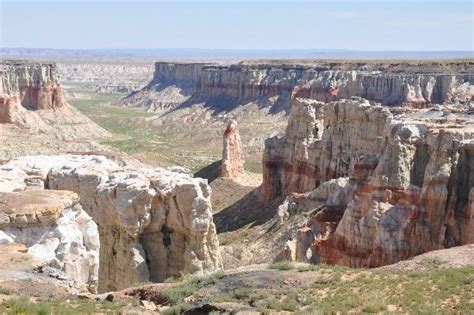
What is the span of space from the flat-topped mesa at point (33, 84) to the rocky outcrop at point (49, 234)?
8909 centimetres

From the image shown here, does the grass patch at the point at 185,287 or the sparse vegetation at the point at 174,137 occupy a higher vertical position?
the grass patch at the point at 185,287

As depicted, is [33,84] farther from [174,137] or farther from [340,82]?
[340,82]

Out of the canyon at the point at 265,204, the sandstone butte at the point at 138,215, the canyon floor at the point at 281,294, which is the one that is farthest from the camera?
the sandstone butte at the point at 138,215

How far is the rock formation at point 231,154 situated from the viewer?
218 feet

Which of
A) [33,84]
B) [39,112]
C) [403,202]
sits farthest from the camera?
[39,112]

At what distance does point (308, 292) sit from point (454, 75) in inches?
3667

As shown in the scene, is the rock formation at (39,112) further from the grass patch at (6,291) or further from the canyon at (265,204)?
the grass patch at (6,291)

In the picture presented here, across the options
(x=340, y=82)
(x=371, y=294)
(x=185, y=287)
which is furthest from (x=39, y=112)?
(x=371, y=294)

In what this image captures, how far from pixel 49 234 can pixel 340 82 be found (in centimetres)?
10331

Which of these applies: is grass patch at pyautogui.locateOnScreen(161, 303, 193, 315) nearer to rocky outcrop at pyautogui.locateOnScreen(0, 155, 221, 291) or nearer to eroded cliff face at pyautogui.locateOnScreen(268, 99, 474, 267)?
rocky outcrop at pyautogui.locateOnScreen(0, 155, 221, 291)

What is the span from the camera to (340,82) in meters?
123

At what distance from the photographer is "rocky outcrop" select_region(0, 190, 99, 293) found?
2283 cm

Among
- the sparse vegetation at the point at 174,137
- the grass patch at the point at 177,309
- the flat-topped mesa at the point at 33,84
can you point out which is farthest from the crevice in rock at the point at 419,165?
the flat-topped mesa at the point at 33,84

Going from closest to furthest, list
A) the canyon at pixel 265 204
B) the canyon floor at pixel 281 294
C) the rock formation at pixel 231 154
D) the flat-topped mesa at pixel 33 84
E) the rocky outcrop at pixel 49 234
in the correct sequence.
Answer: the canyon floor at pixel 281 294 < the rocky outcrop at pixel 49 234 < the canyon at pixel 265 204 < the rock formation at pixel 231 154 < the flat-topped mesa at pixel 33 84
